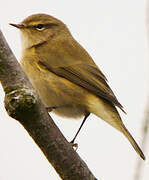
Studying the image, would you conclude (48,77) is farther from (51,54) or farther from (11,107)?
(11,107)

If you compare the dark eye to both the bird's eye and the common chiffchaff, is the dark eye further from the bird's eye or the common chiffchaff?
the common chiffchaff

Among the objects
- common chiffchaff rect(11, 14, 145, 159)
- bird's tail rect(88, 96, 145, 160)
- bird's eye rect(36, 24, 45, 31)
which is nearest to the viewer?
bird's tail rect(88, 96, 145, 160)

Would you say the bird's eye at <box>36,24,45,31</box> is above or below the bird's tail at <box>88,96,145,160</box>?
above

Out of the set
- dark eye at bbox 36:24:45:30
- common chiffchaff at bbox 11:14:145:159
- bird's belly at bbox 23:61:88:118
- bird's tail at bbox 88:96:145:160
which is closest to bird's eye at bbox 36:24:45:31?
dark eye at bbox 36:24:45:30

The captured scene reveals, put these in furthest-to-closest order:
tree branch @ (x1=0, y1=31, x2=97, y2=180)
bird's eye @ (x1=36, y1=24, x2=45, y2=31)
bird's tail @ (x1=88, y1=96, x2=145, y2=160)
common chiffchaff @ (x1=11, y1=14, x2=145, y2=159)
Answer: bird's eye @ (x1=36, y1=24, x2=45, y2=31)
common chiffchaff @ (x1=11, y1=14, x2=145, y2=159)
bird's tail @ (x1=88, y1=96, x2=145, y2=160)
tree branch @ (x1=0, y1=31, x2=97, y2=180)

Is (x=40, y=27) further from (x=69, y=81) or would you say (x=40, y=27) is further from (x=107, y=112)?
(x=107, y=112)

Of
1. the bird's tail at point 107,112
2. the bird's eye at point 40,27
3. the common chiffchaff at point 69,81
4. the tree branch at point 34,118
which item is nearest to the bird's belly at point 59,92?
the common chiffchaff at point 69,81

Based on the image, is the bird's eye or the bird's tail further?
the bird's eye
